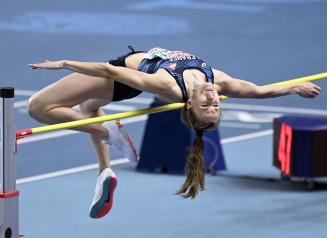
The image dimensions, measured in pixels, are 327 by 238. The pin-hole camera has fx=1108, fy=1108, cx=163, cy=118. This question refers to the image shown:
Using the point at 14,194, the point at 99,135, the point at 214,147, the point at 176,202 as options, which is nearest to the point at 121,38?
the point at 214,147

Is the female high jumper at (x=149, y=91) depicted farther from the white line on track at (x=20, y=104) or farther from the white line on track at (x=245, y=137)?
the white line on track at (x=20, y=104)

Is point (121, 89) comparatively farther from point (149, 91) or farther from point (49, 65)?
point (49, 65)

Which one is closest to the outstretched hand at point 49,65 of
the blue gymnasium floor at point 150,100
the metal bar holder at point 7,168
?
the metal bar holder at point 7,168

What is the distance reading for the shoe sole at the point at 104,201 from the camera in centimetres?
869

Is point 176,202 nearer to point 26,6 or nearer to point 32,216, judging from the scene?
point 32,216

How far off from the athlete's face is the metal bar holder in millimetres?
1362

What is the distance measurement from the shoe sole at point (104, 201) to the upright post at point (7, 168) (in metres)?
1.33

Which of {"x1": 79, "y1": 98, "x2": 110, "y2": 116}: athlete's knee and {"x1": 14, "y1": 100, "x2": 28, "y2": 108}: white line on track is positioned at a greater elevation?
{"x1": 79, "y1": 98, "x2": 110, "y2": 116}: athlete's knee

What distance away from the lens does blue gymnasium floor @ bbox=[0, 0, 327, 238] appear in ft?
30.9

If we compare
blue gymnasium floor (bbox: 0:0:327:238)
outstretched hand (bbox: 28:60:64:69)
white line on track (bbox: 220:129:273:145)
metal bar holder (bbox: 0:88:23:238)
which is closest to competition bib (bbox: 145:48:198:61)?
outstretched hand (bbox: 28:60:64:69)

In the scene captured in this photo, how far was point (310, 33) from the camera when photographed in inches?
652

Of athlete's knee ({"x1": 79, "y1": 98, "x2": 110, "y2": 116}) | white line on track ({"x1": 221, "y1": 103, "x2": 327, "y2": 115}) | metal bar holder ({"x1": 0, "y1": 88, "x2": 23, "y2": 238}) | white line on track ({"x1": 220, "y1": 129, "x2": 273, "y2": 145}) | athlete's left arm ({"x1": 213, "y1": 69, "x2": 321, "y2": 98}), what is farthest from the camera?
white line on track ({"x1": 221, "y1": 103, "x2": 327, "y2": 115})

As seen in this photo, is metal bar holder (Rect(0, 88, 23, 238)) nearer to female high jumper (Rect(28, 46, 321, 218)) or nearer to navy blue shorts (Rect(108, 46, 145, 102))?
female high jumper (Rect(28, 46, 321, 218))

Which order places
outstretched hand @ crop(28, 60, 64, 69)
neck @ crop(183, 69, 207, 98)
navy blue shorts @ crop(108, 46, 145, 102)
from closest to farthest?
1. outstretched hand @ crop(28, 60, 64, 69)
2. neck @ crop(183, 69, 207, 98)
3. navy blue shorts @ crop(108, 46, 145, 102)
